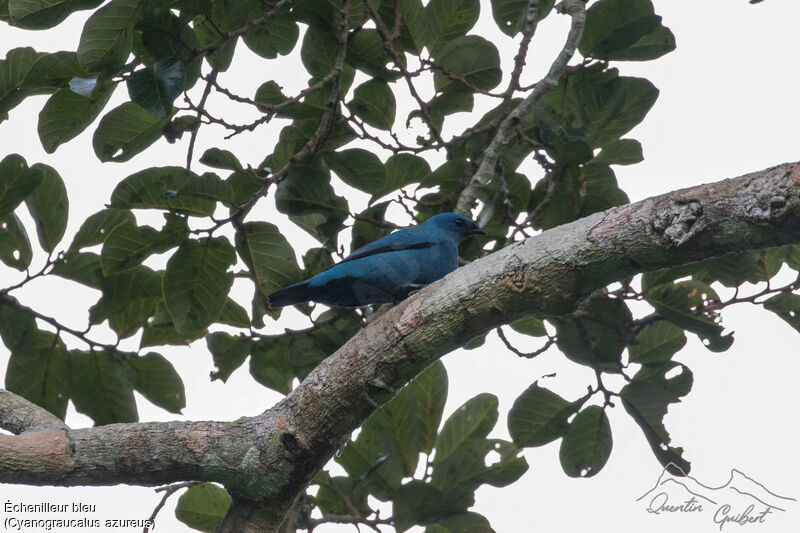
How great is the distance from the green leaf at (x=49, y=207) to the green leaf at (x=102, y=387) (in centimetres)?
68

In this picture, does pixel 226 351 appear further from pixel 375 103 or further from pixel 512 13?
pixel 512 13

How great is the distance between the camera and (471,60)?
475cm

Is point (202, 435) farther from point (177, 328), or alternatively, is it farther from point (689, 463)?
point (689, 463)

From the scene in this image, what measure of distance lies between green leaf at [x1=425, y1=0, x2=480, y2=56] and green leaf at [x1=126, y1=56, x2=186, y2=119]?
148 centimetres

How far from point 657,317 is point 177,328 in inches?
102

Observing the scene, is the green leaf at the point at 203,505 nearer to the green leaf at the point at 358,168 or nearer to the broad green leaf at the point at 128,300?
the broad green leaf at the point at 128,300

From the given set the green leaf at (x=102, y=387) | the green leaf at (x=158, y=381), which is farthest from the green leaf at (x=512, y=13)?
the green leaf at (x=102, y=387)

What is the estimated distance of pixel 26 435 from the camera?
321 centimetres

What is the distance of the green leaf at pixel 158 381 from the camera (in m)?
5.02

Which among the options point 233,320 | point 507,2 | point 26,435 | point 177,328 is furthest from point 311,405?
point 507,2

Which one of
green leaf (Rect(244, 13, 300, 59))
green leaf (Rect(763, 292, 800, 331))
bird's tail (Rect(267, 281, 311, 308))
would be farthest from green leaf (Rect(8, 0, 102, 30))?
green leaf (Rect(763, 292, 800, 331))


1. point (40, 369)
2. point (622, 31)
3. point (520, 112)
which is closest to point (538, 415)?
A: point (520, 112)

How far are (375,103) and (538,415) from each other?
6.65 ft

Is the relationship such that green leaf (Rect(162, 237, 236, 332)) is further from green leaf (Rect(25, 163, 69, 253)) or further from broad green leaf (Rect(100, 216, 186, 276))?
green leaf (Rect(25, 163, 69, 253))
